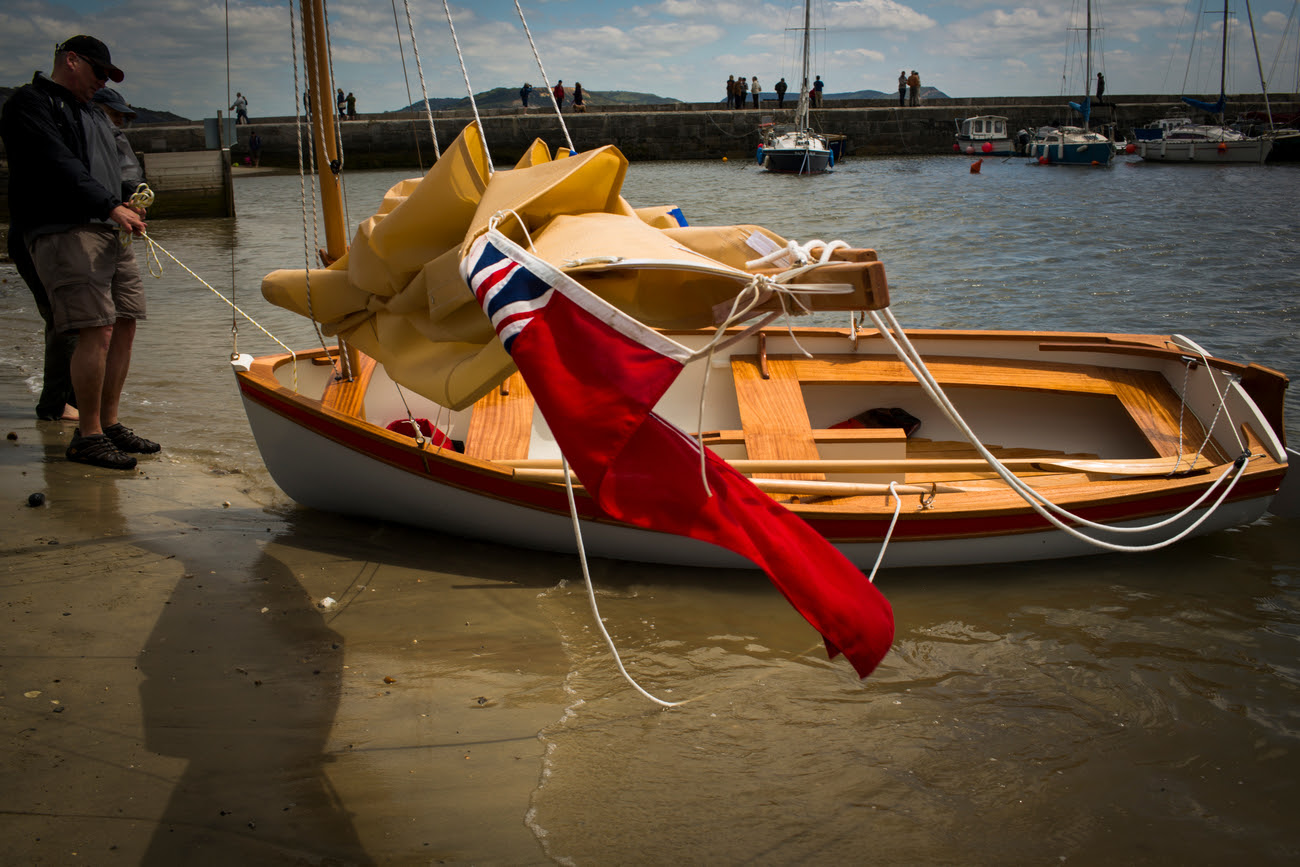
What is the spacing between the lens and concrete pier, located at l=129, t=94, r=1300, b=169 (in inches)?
1430

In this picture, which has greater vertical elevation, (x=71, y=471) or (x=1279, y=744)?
(x=71, y=471)

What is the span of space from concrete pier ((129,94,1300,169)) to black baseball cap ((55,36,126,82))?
3038cm

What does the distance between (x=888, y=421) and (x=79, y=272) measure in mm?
4636

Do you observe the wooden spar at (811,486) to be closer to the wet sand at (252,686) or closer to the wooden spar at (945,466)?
the wooden spar at (945,466)

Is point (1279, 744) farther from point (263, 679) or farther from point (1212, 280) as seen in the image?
point (1212, 280)

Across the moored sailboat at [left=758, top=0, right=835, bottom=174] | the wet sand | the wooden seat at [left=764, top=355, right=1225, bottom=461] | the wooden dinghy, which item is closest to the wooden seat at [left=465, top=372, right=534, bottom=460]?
the wooden dinghy

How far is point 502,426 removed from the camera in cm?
520

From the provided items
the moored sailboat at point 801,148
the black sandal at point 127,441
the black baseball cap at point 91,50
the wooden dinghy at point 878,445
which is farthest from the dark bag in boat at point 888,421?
the moored sailboat at point 801,148

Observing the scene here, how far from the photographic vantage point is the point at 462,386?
276 cm

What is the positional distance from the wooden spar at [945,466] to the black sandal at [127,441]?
99.3 inches

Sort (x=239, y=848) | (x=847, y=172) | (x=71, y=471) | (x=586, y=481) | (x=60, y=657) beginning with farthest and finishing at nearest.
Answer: (x=847, y=172) → (x=71, y=471) → (x=60, y=657) → (x=239, y=848) → (x=586, y=481)

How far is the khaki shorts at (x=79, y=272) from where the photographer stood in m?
4.69

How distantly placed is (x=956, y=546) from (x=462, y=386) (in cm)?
295

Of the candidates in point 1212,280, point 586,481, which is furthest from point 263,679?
point 1212,280
